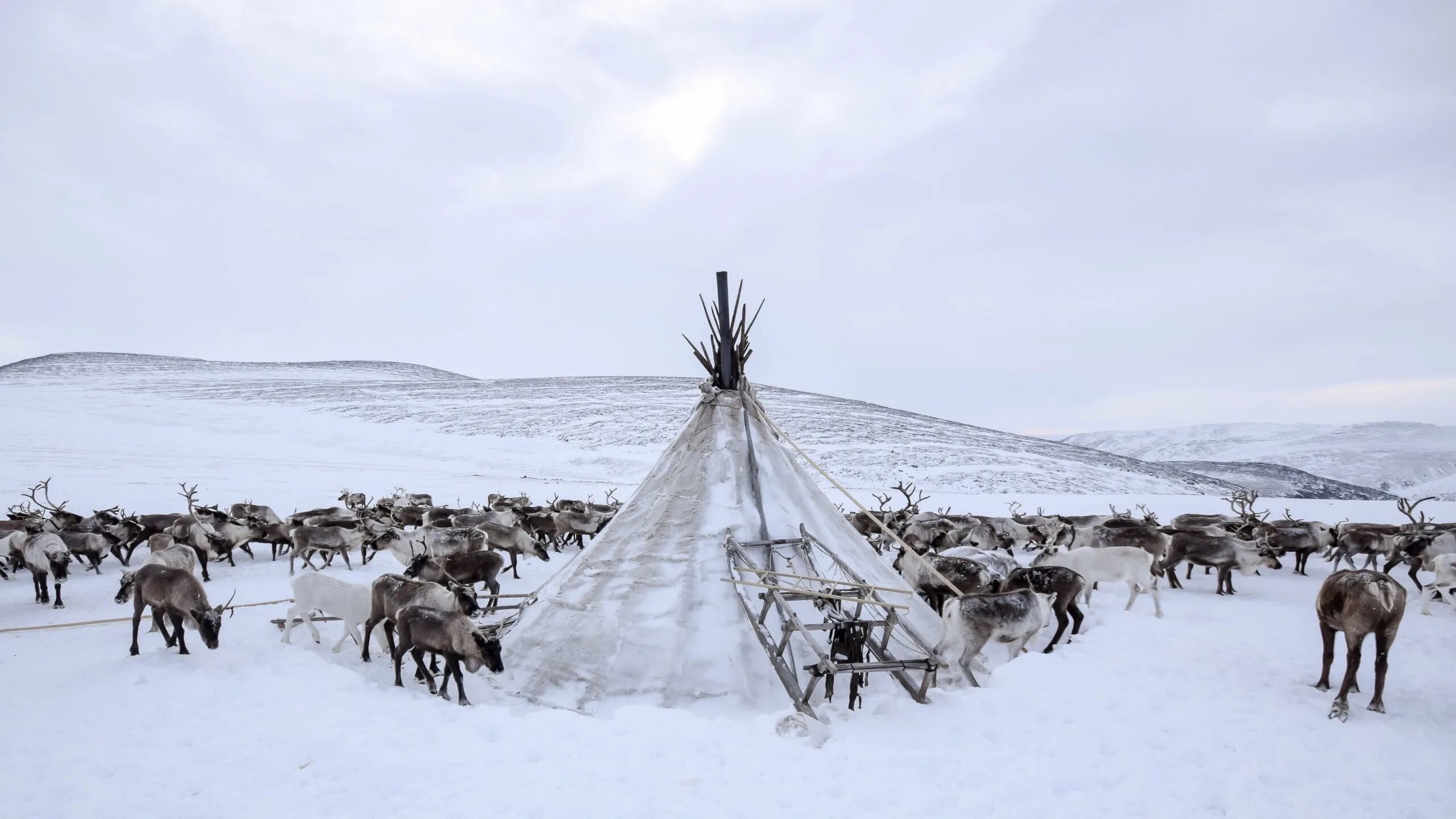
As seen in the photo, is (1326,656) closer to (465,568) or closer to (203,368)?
(465,568)

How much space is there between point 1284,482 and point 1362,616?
43684 mm

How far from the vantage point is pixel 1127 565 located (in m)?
12.2

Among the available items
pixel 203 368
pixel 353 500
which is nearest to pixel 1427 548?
pixel 353 500

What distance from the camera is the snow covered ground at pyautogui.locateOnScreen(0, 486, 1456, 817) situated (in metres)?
5.57

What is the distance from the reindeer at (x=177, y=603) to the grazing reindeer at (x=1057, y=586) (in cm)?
1005

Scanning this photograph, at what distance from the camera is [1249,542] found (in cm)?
1505

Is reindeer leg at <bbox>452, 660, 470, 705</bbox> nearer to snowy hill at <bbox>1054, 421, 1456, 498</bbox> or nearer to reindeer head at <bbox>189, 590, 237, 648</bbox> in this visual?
reindeer head at <bbox>189, 590, 237, 648</bbox>

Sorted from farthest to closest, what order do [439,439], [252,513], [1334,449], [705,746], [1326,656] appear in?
[1334,449] < [439,439] < [252,513] < [1326,656] < [705,746]

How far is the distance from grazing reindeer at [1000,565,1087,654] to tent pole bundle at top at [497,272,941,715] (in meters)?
1.94

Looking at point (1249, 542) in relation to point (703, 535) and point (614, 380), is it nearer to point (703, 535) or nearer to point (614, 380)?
point (703, 535)

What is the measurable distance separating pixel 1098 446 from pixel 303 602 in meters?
88.7

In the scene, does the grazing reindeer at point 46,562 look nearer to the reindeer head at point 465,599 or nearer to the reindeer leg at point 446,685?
the reindeer head at point 465,599

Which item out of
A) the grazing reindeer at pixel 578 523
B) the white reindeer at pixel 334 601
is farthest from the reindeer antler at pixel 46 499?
the white reindeer at pixel 334 601

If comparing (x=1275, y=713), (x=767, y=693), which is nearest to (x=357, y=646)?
(x=767, y=693)
